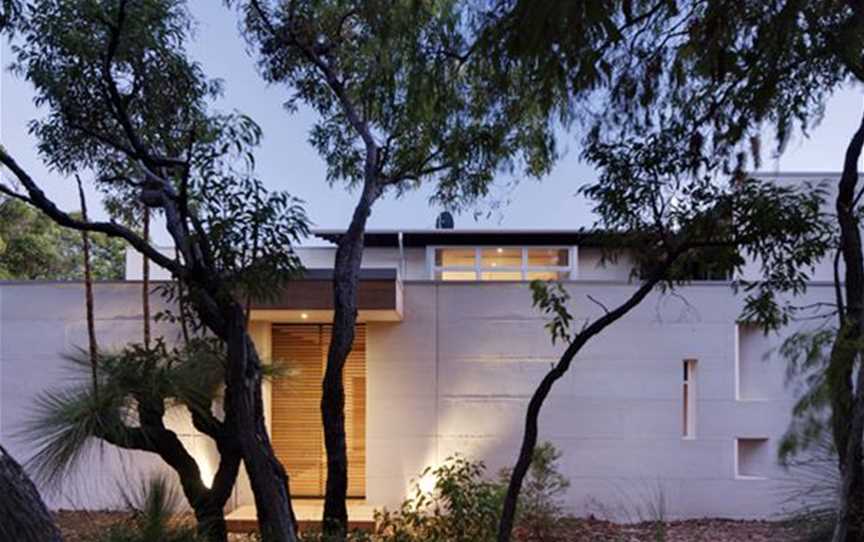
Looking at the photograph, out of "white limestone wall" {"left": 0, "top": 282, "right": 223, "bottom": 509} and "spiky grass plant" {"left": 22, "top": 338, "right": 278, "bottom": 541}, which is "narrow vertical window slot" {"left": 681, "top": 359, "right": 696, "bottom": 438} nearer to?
"spiky grass plant" {"left": 22, "top": 338, "right": 278, "bottom": 541}

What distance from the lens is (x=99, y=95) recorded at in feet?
16.3

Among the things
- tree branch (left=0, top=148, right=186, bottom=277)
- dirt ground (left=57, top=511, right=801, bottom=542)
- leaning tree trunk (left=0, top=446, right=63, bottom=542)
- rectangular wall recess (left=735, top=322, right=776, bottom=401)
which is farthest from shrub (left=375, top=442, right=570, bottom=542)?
leaning tree trunk (left=0, top=446, right=63, bottom=542)

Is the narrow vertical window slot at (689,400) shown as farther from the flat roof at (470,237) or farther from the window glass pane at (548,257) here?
the flat roof at (470,237)

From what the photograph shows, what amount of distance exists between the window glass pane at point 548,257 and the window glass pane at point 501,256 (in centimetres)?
21

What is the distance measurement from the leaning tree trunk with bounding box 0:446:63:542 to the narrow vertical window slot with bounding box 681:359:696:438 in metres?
6.38

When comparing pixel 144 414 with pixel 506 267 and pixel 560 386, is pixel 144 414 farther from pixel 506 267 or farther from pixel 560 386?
pixel 506 267

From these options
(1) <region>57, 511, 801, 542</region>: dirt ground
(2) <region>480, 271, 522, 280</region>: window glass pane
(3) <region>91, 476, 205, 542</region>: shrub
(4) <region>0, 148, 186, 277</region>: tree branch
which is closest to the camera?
(4) <region>0, 148, 186, 277</region>: tree branch

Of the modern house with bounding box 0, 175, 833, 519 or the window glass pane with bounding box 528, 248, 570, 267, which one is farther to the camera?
the window glass pane with bounding box 528, 248, 570, 267

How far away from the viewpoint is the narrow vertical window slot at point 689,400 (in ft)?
24.3

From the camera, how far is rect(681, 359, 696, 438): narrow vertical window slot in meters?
7.42

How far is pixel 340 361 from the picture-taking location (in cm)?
582

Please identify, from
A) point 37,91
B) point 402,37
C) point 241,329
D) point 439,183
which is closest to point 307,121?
point 439,183

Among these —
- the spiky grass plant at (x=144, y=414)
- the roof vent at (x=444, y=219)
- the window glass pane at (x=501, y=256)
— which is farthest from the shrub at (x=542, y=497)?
the window glass pane at (x=501, y=256)

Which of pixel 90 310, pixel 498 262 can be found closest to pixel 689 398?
pixel 498 262
